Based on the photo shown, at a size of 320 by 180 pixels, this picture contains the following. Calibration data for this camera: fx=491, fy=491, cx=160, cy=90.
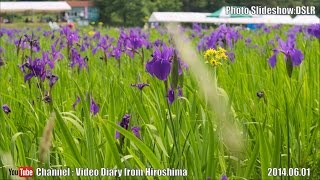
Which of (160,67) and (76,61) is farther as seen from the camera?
(76,61)

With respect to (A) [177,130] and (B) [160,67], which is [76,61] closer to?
(B) [160,67]

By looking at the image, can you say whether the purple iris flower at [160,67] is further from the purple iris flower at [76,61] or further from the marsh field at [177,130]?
the purple iris flower at [76,61]

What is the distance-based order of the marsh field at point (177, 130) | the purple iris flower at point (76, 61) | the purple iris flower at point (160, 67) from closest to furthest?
the marsh field at point (177, 130), the purple iris flower at point (160, 67), the purple iris flower at point (76, 61)

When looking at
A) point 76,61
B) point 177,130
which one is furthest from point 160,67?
point 76,61

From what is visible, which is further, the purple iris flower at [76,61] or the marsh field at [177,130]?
the purple iris flower at [76,61]

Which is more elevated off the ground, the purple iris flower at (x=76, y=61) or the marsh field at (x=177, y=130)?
the purple iris flower at (x=76, y=61)

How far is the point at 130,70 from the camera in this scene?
2375 mm

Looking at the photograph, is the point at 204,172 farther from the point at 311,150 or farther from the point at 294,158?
the point at 311,150

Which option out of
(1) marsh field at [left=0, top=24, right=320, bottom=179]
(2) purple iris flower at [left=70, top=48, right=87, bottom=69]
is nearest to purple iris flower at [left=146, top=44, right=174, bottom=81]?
(1) marsh field at [left=0, top=24, right=320, bottom=179]

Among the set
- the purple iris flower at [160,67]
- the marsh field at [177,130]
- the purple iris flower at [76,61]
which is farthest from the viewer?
the purple iris flower at [76,61]

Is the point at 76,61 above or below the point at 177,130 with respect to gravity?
above

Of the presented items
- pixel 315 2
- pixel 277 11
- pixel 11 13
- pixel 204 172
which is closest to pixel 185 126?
pixel 204 172

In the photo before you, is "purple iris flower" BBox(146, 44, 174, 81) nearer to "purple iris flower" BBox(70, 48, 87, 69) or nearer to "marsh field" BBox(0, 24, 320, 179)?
"marsh field" BBox(0, 24, 320, 179)

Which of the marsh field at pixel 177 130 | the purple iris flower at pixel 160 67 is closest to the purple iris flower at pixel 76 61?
the marsh field at pixel 177 130
